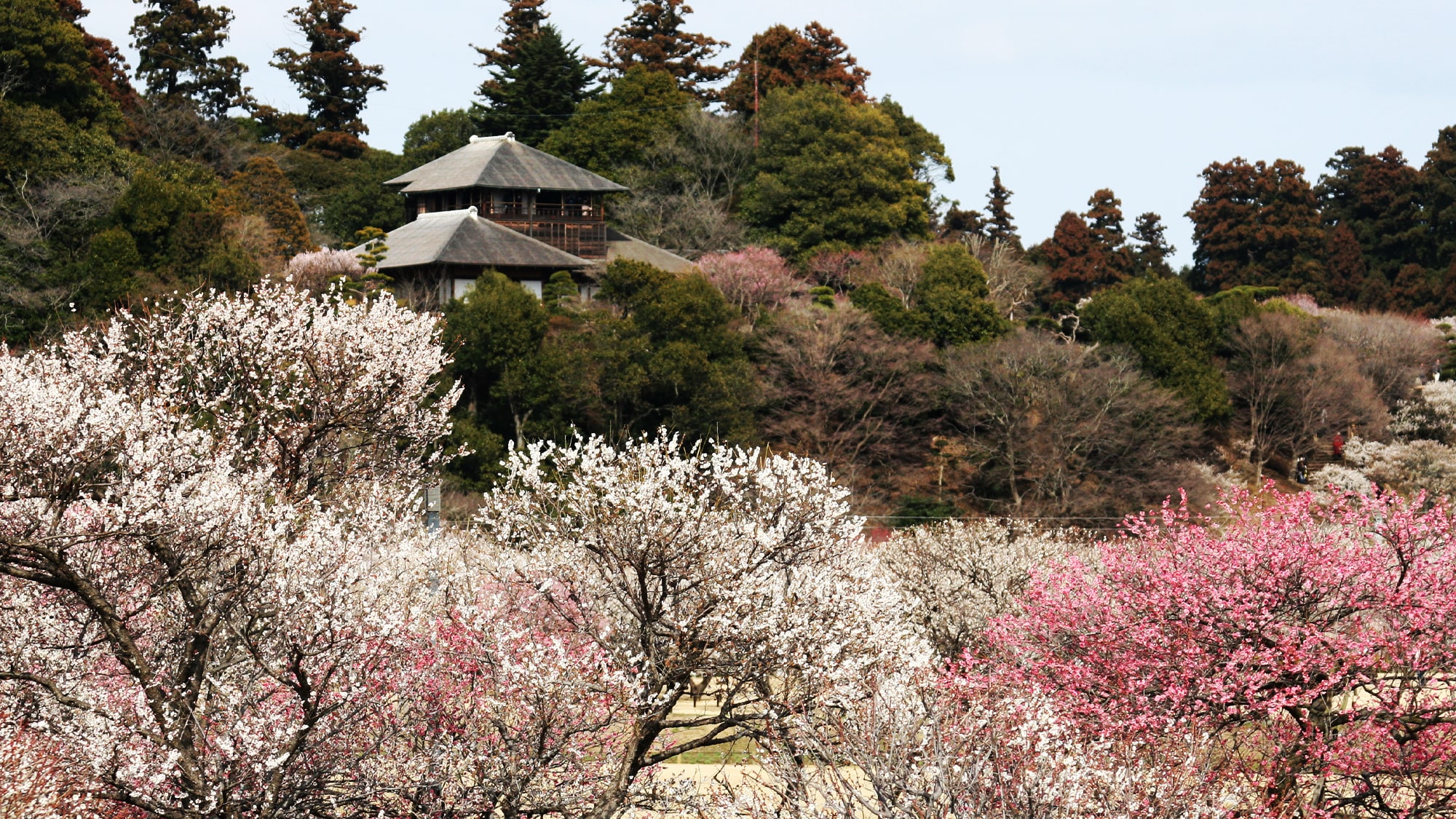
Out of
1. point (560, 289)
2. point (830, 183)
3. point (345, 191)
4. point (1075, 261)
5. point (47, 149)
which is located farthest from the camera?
point (1075, 261)

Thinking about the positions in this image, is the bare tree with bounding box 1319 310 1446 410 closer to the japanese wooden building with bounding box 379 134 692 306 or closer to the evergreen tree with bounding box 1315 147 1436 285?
the evergreen tree with bounding box 1315 147 1436 285

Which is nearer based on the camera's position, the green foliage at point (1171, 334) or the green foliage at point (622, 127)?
the green foliage at point (1171, 334)

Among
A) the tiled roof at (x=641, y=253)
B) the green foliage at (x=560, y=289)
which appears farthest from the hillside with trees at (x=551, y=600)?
the tiled roof at (x=641, y=253)

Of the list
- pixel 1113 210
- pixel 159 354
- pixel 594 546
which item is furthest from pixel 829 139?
pixel 594 546

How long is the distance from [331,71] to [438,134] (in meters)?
8.57

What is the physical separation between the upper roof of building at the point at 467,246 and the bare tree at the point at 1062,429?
12716mm

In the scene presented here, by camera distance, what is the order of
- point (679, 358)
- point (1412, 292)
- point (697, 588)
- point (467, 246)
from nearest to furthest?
point (697, 588) → point (679, 358) → point (467, 246) → point (1412, 292)

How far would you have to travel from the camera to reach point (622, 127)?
174 ft

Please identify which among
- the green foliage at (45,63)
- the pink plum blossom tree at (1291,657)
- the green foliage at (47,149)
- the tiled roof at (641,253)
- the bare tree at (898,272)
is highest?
the green foliage at (45,63)

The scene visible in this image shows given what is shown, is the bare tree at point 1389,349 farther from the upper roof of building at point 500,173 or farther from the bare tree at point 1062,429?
the upper roof of building at point 500,173

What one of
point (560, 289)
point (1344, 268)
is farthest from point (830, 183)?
point (1344, 268)

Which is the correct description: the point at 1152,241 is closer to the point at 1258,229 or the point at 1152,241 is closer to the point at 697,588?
the point at 1258,229

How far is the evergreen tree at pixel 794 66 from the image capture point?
56.5m

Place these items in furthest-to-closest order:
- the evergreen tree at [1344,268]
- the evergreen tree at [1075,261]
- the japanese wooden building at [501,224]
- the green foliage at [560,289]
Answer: the evergreen tree at [1075,261]
the evergreen tree at [1344,268]
the japanese wooden building at [501,224]
the green foliage at [560,289]
